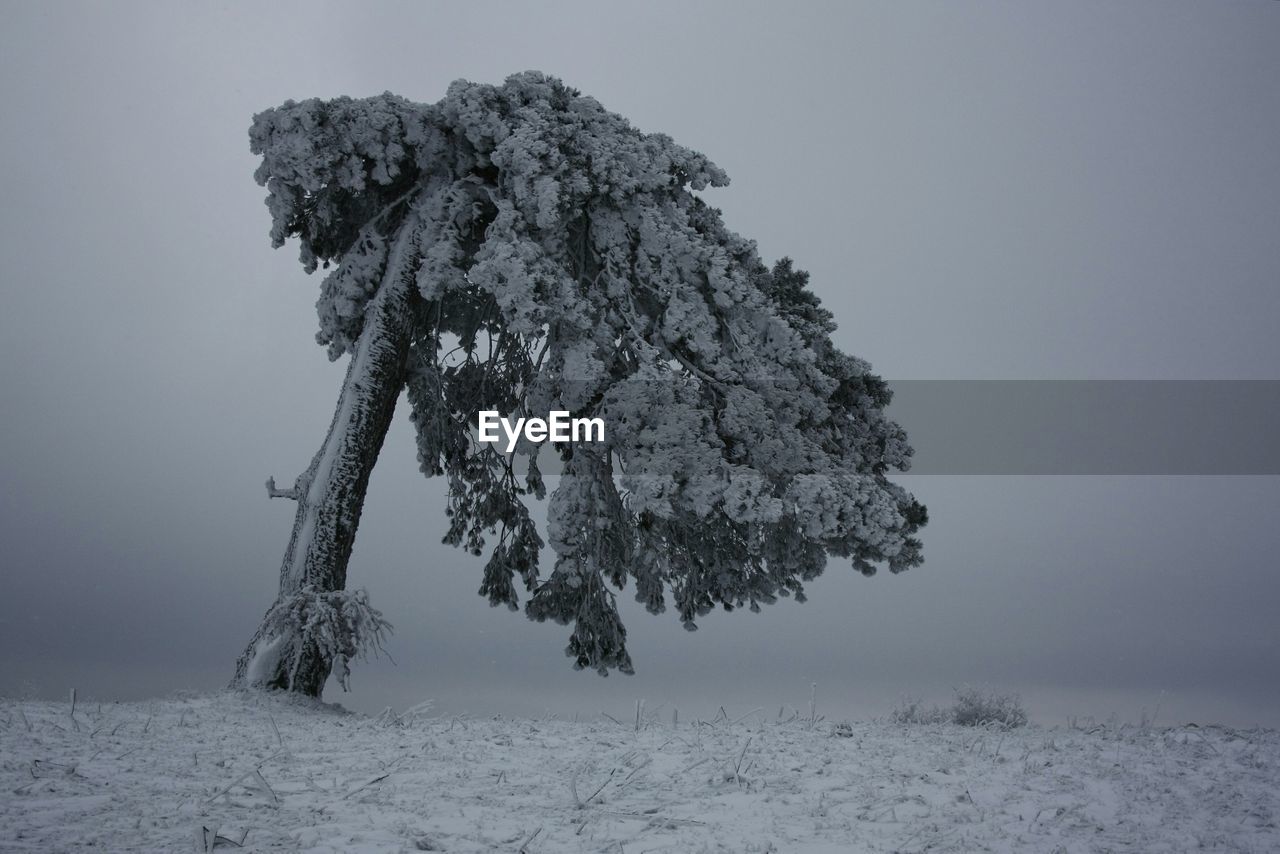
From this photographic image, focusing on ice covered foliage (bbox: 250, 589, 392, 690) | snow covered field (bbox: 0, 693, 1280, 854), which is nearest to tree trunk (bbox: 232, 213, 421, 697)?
ice covered foliage (bbox: 250, 589, 392, 690)

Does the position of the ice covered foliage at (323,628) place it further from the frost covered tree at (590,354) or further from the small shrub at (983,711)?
the small shrub at (983,711)

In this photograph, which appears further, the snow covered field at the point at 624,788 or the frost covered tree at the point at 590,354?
the frost covered tree at the point at 590,354

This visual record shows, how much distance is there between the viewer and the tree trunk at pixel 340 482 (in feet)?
27.7

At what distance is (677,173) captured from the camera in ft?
32.2

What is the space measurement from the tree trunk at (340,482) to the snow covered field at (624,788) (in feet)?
7.16

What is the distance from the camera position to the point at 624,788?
14.8 feet

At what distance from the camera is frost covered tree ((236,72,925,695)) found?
8547mm

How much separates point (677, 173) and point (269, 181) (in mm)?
3725

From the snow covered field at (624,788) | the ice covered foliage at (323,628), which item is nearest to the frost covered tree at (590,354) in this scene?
the ice covered foliage at (323,628)

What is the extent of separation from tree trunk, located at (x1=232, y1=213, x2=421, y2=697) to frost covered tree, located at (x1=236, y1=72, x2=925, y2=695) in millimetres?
21

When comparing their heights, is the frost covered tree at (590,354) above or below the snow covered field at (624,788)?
above

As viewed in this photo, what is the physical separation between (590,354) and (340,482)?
2.48 metres

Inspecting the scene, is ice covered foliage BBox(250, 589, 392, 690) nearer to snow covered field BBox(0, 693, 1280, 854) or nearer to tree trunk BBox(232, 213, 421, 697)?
tree trunk BBox(232, 213, 421, 697)

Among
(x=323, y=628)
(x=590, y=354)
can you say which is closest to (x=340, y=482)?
(x=323, y=628)
